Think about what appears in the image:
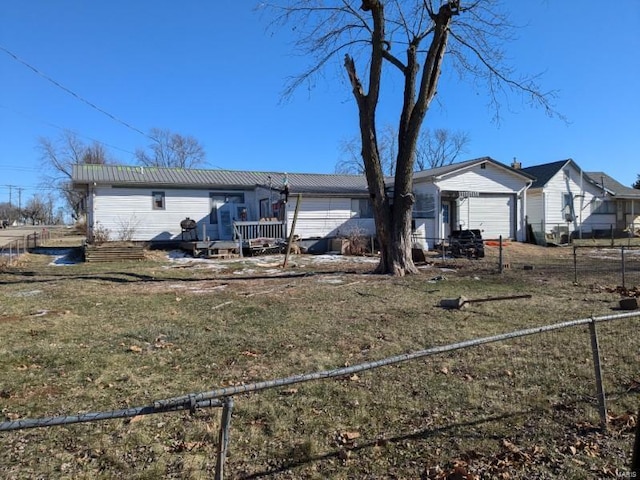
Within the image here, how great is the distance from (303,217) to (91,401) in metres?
17.7

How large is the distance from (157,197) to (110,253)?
516 cm

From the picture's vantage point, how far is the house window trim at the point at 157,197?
70.3 feet

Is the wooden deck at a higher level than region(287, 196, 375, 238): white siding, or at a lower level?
lower

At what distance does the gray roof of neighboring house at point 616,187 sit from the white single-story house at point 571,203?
7cm

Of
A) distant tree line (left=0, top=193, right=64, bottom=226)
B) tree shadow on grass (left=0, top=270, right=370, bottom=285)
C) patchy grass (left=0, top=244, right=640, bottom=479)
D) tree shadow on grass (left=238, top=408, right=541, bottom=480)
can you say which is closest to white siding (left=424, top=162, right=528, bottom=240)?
tree shadow on grass (left=0, top=270, right=370, bottom=285)

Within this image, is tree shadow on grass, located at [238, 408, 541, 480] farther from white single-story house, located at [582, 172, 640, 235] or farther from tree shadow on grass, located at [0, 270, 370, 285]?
white single-story house, located at [582, 172, 640, 235]

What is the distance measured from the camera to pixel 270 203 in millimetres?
21812

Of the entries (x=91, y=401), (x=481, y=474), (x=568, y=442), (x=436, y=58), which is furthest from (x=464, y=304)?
(x=436, y=58)

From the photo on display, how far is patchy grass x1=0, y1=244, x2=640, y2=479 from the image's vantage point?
312cm

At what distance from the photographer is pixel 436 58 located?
12516 mm

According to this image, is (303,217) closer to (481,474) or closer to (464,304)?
(464,304)

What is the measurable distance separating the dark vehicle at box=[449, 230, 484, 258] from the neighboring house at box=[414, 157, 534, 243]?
3.16 metres

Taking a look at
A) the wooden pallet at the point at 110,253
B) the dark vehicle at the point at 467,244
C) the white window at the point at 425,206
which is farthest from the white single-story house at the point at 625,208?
the wooden pallet at the point at 110,253

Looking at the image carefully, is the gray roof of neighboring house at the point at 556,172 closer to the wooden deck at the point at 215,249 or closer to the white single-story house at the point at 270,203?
the white single-story house at the point at 270,203
